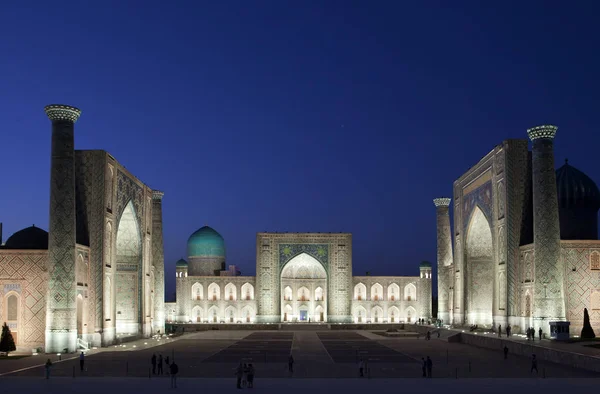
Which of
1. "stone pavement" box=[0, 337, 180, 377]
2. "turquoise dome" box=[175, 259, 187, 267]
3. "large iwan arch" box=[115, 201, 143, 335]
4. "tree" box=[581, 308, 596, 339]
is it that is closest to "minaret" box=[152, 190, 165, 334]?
"large iwan arch" box=[115, 201, 143, 335]

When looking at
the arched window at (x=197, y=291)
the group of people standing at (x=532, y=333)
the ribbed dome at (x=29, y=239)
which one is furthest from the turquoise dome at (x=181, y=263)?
the group of people standing at (x=532, y=333)

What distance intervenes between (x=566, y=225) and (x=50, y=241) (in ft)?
76.6

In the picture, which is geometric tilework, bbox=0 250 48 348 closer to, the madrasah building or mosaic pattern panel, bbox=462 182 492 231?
the madrasah building

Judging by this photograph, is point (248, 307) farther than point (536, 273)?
Yes

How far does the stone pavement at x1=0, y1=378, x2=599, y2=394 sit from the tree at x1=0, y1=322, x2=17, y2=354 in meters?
6.56

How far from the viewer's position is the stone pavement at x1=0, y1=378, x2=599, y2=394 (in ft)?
53.1

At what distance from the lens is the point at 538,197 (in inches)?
1171

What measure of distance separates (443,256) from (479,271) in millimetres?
7338

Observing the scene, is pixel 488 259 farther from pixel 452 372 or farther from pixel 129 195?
pixel 452 372

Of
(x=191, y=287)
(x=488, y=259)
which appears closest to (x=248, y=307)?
(x=191, y=287)

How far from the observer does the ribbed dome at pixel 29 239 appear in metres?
30.3

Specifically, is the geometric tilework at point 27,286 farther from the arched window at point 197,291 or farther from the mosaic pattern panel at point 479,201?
the arched window at point 197,291

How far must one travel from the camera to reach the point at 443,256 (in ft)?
159

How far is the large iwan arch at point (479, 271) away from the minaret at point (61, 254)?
2194cm
